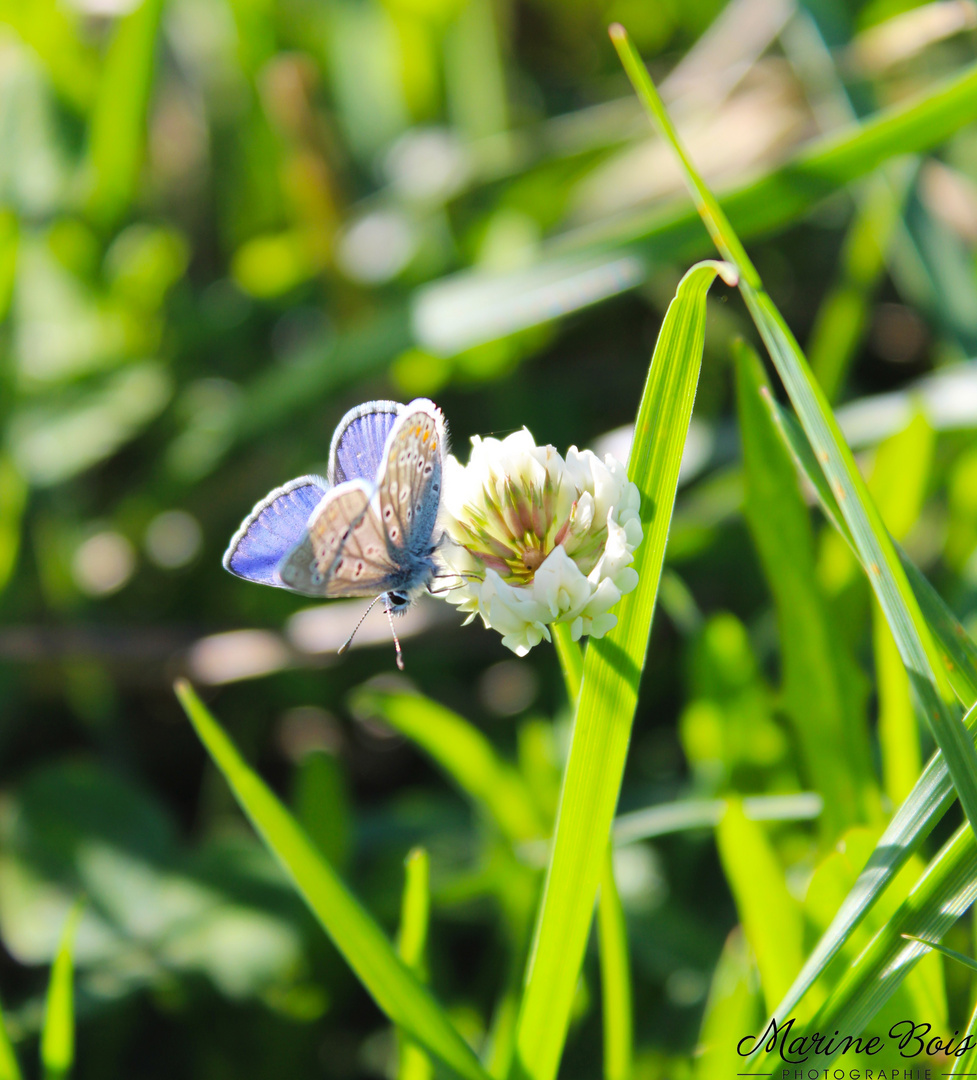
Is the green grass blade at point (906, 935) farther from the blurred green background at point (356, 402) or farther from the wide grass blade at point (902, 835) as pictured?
the blurred green background at point (356, 402)

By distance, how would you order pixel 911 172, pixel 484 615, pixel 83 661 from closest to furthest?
1. pixel 484 615
2. pixel 911 172
3. pixel 83 661

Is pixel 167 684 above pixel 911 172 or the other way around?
the other way around

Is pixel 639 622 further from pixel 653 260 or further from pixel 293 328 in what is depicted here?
pixel 293 328

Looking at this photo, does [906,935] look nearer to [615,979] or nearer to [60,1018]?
[615,979]

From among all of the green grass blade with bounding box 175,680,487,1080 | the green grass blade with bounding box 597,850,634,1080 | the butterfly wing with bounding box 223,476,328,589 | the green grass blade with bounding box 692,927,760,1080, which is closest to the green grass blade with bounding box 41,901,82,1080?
the green grass blade with bounding box 175,680,487,1080

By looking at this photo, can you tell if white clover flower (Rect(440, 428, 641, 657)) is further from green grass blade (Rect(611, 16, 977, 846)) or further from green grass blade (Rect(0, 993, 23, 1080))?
green grass blade (Rect(0, 993, 23, 1080))

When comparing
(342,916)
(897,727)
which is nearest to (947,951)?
(897,727)

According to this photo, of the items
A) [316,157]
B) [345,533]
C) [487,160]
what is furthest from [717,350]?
[345,533]

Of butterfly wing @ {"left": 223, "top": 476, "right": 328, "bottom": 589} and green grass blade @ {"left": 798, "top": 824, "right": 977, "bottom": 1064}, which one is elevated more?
butterfly wing @ {"left": 223, "top": 476, "right": 328, "bottom": 589}
